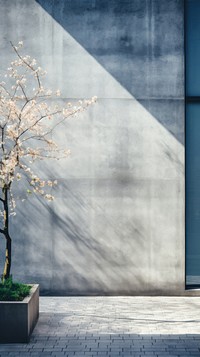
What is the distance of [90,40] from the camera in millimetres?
12227

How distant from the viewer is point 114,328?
9.15 meters

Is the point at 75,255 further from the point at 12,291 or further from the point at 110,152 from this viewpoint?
the point at 12,291

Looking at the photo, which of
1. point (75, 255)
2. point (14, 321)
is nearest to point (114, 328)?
point (14, 321)

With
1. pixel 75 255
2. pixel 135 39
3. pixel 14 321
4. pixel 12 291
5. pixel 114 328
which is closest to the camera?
pixel 14 321

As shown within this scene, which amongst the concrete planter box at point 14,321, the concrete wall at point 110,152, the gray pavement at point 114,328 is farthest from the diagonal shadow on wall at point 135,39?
the concrete planter box at point 14,321

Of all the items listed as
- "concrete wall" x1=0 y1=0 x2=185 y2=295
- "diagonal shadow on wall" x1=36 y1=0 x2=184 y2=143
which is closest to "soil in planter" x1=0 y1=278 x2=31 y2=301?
"concrete wall" x1=0 y1=0 x2=185 y2=295

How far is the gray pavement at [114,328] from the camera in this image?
25.8 ft

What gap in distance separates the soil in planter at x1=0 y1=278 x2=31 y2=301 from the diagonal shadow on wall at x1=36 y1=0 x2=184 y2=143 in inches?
219

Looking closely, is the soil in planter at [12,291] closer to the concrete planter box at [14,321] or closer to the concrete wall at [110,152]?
the concrete planter box at [14,321]

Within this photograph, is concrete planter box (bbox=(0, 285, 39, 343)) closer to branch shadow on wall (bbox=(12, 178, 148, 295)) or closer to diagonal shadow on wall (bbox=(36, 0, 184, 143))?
branch shadow on wall (bbox=(12, 178, 148, 295))

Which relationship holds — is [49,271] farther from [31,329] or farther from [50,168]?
[31,329]

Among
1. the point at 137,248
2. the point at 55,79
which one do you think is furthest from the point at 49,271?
the point at 55,79

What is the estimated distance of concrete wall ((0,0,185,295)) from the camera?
39.5 ft

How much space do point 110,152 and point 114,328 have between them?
4.55 meters
